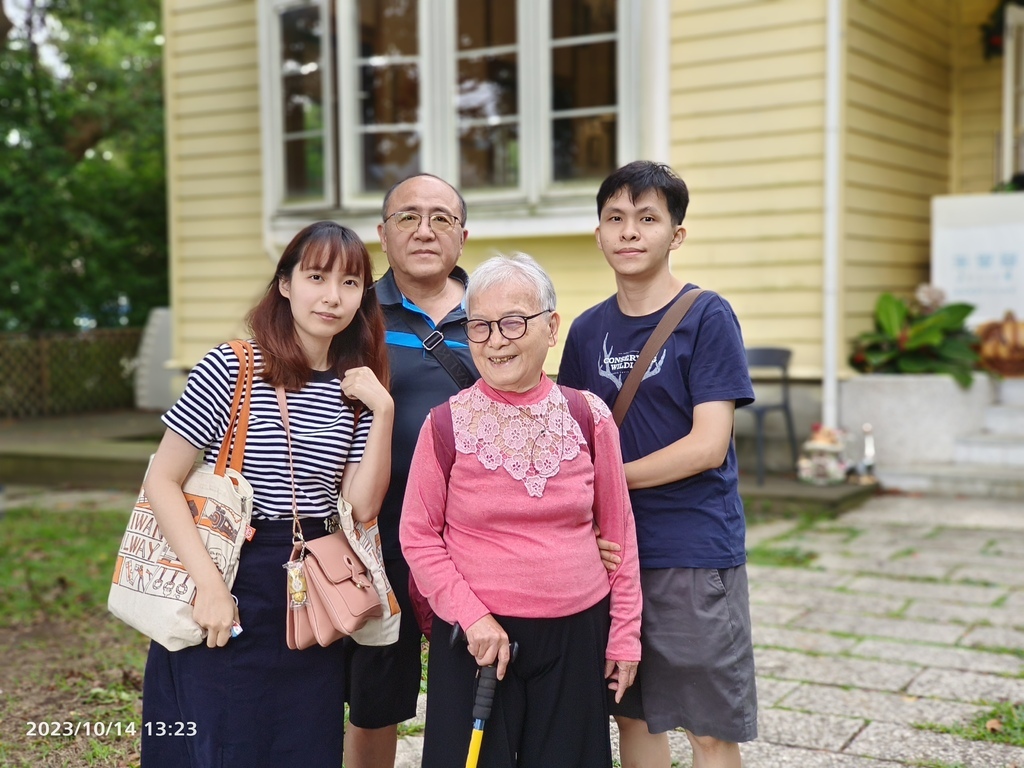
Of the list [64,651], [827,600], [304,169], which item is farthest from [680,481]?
[304,169]

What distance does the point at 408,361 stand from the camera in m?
2.76

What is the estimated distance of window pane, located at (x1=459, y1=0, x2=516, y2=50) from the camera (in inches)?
336

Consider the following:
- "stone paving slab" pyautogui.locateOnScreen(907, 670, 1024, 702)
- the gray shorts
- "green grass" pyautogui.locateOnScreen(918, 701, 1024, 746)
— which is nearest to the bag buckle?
the gray shorts

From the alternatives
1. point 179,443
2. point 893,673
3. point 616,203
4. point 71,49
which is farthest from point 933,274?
point 71,49

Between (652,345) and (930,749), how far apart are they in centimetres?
187

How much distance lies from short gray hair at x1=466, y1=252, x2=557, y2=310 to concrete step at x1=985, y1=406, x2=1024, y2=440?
678 cm

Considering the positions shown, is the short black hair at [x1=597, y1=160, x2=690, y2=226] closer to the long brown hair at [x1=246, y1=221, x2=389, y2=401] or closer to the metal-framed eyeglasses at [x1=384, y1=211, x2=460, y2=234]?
the metal-framed eyeglasses at [x1=384, y1=211, x2=460, y2=234]

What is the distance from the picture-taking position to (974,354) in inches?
316

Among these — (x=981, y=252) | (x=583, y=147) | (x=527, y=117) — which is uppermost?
(x=527, y=117)

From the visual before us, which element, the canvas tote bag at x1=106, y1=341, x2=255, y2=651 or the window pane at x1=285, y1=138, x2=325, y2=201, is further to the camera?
the window pane at x1=285, y1=138, x2=325, y2=201

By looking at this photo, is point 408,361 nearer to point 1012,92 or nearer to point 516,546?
point 516,546

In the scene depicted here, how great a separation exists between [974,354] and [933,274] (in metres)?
0.93

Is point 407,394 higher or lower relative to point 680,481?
higher

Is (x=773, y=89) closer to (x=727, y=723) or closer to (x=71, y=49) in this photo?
(x=727, y=723)
